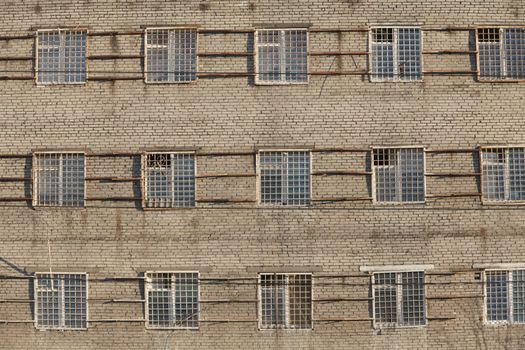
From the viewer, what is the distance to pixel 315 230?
50.2 ft

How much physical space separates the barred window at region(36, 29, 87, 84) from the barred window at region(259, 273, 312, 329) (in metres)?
7.05

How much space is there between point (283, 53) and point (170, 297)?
22.2 feet

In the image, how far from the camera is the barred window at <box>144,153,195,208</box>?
15.5 metres

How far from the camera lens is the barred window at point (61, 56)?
1583 cm

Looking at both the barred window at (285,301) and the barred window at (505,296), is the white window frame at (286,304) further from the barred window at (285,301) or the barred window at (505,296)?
the barred window at (505,296)

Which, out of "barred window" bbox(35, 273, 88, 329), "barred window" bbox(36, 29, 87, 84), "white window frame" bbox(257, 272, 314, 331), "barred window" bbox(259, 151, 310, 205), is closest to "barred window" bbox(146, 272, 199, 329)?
"white window frame" bbox(257, 272, 314, 331)

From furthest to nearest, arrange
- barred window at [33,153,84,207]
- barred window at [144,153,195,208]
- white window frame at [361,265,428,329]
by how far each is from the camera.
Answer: barred window at [33,153,84,207]
barred window at [144,153,195,208]
white window frame at [361,265,428,329]

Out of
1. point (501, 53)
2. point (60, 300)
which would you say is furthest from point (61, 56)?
point (501, 53)

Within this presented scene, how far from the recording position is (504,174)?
610 inches

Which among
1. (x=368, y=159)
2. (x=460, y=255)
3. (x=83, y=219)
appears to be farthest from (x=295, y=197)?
(x=83, y=219)

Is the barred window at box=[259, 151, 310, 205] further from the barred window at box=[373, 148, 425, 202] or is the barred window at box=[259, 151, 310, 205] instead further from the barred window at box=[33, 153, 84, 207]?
the barred window at box=[33, 153, 84, 207]

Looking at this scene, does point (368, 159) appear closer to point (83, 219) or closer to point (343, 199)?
point (343, 199)

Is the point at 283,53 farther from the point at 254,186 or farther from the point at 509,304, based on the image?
the point at 509,304

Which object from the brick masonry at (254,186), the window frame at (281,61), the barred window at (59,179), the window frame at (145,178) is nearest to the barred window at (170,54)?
the brick masonry at (254,186)
